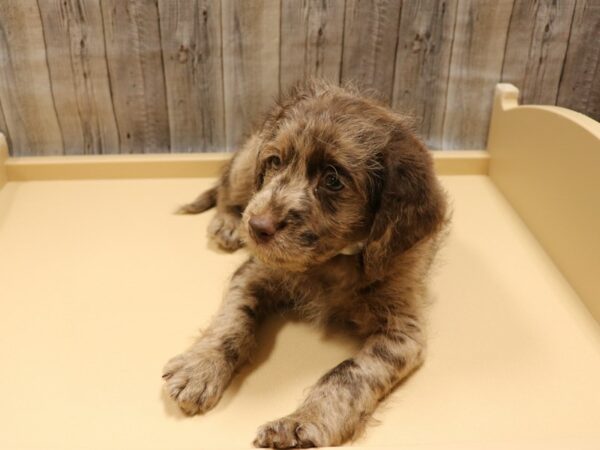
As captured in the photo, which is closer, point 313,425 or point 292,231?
point 313,425

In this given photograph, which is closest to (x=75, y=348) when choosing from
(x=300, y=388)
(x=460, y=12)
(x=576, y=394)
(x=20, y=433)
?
(x=20, y=433)

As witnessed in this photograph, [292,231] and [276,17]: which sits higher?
[276,17]

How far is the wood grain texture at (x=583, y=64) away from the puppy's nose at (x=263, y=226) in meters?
2.11

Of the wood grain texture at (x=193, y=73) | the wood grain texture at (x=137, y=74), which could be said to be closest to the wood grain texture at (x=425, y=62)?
the wood grain texture at (x=193, y=73)

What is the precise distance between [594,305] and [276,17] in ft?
6.28

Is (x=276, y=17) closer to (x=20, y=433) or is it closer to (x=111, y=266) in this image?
(x=111, y=266)

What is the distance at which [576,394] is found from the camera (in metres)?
1.79

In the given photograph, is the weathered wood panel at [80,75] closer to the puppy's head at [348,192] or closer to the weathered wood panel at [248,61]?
the weathered wood panel at [248,61]

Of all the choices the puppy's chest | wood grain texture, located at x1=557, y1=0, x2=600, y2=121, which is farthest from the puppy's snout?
wood grain texture, located at x1=557, y1=0, x2=600, y2=121

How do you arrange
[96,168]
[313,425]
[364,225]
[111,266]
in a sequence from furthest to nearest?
1. [96,168]
2. [111,266]
3. [364,225]
4. [313,425]

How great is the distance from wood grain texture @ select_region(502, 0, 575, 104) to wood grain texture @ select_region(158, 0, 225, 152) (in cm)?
149

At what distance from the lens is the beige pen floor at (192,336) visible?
1658 millimetres

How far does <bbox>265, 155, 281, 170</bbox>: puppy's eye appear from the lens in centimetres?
192

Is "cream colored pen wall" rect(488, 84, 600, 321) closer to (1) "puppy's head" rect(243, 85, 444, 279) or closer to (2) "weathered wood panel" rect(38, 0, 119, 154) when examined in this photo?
(1) "puppy's head" rect(243, 85, 444, 279)
